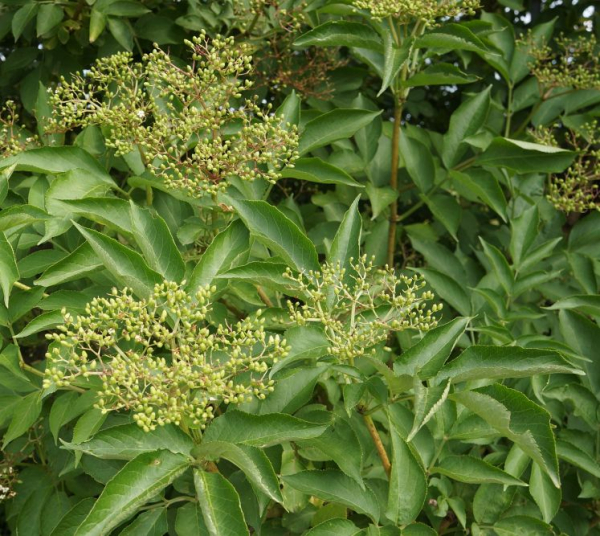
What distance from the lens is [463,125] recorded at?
9.62ft

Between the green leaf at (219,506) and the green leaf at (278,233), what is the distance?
594mm

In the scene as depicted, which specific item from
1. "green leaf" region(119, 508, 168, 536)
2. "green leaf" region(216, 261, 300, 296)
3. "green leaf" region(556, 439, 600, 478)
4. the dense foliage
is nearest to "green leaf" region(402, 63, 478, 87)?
the dense foliage

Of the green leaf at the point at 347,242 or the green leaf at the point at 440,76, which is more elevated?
the green leaf at the point at 440,76

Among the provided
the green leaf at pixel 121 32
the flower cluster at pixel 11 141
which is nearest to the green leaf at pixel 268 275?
the flower cluster at pixel 11 141

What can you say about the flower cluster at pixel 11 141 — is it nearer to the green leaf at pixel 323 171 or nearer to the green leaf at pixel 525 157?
the green leaf at pixel 323 171

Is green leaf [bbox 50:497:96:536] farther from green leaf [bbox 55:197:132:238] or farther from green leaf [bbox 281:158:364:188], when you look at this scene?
green leaf [bbox 281:158:364:188]

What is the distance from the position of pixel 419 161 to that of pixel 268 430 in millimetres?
1564

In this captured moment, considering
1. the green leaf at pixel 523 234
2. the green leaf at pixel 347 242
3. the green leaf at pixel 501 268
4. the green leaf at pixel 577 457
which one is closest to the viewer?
the green leaf at pixel 347 242

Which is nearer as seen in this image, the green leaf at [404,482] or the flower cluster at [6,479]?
the green leaf at [404,482]

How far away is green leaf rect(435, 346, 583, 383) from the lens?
170 centimetres

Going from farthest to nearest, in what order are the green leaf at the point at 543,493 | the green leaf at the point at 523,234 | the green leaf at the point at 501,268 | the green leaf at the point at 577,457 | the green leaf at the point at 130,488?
the green leaf at the point at 523,234 → the green leaf at the point at 501,268 → the green leaf at the point at 577,457 → the green leaf at the point at 543,493 → the green leaf at the point at 130,488

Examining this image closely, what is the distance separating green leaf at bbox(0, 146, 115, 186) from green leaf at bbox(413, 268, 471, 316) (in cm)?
116

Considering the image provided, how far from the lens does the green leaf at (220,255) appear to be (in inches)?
75.8

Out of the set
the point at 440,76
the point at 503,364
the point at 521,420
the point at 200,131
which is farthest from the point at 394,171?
the point at 521,420
